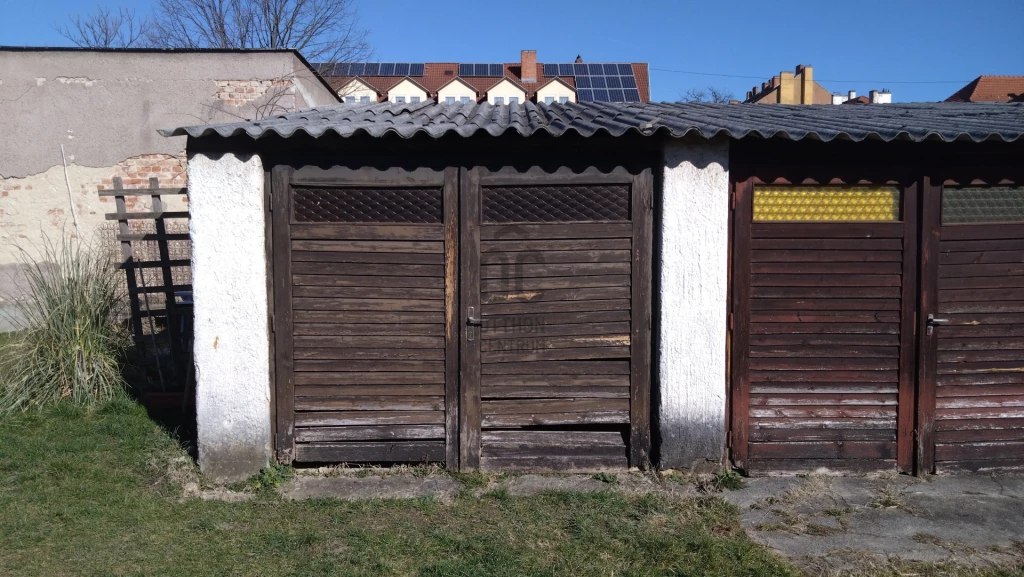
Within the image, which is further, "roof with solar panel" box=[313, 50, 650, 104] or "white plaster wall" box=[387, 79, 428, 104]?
"white plaster wall" box=[387, 79, 428, 104]

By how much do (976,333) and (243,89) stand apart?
373 inches

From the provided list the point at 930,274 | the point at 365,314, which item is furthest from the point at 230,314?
the point at 930,274

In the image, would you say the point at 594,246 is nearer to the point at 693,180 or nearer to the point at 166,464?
the point at 693,180

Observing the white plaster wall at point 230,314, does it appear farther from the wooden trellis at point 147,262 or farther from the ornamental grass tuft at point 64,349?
the ornamental grass tuft at point 64,349

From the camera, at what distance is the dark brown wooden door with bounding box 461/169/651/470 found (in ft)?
16.6

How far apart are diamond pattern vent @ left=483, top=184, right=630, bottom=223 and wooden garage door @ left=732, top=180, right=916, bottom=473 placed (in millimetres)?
887

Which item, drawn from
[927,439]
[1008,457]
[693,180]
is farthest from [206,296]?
[1008,457]

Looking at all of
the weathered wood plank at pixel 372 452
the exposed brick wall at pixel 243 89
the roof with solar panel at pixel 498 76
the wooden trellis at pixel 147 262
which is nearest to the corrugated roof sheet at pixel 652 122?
the wooden trellis at pixel 147 262

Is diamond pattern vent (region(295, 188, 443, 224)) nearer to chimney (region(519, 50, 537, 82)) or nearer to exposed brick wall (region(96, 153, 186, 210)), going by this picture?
exposed brick wall (region(96, 153, 186, 210))

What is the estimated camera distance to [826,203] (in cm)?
509

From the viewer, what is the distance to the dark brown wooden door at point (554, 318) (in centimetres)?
507

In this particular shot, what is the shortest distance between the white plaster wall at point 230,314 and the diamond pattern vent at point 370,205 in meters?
0.35

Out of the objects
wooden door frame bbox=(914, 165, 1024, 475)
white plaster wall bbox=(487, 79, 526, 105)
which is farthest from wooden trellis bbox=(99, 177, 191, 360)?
white plaster wall bbox=(487, 79, 526, 105)

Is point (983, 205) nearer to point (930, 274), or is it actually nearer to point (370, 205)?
point (930, 274)
